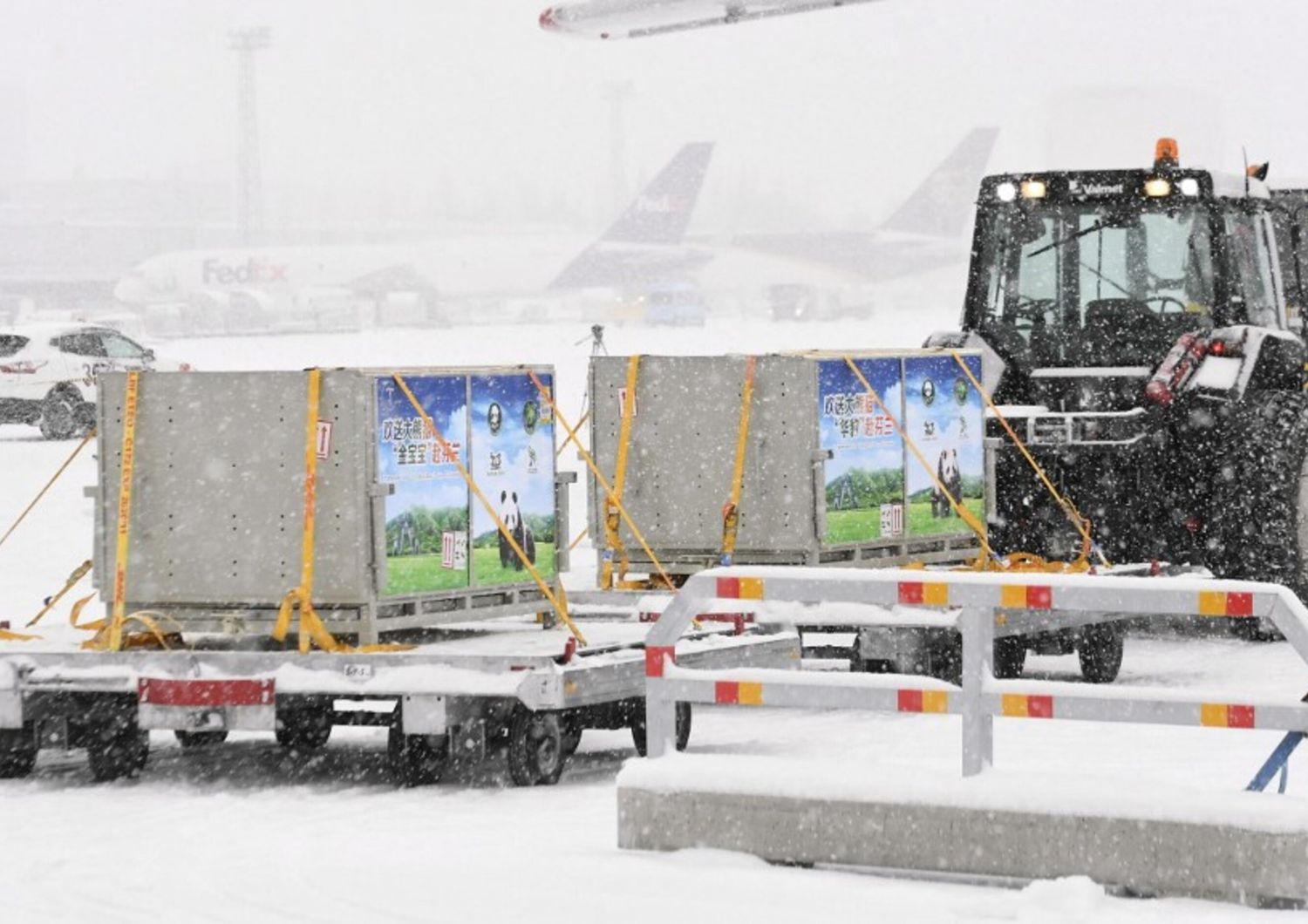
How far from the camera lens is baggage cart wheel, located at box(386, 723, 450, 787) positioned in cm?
1008

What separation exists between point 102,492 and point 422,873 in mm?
3575

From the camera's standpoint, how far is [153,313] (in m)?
98.9

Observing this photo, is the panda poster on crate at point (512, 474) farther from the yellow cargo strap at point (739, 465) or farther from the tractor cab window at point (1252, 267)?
the tractor cab window at point (1252, 267)

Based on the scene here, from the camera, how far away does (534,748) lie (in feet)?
33.1

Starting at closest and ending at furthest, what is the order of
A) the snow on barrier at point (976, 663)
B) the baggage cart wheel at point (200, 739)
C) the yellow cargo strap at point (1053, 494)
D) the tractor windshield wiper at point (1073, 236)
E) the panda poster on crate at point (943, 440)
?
the snow on barrier at point (976, 663)
the baggage cart wheel at point (200, 739)
the panda poster on crate at point (943, 440)
the yellow cargo strap at point (1053, 494)
the tractor windshield wiper at point (1073, 236)

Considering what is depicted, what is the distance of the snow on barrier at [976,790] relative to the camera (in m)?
7.11

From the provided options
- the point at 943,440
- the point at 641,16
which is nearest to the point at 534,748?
the point at 943,440

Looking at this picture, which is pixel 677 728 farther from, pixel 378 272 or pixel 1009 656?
pixel 378 272

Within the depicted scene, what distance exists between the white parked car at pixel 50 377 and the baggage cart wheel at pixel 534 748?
2357 cm

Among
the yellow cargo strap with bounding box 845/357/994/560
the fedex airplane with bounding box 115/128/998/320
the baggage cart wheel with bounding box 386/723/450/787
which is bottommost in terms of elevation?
the baggage cart wheel with bounding box 386/723/450/787

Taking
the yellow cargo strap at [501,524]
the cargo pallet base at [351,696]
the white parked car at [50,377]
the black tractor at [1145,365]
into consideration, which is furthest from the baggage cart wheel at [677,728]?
the white parked car at [50,377]

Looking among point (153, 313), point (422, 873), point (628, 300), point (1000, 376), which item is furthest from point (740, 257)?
point (422, 873)

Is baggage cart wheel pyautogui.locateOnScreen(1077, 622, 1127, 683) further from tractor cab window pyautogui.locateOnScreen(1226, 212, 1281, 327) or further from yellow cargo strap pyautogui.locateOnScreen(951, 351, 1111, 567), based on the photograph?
tractor cab window pyautogui.locateOnScreen(1226, 212, 1281, 327)

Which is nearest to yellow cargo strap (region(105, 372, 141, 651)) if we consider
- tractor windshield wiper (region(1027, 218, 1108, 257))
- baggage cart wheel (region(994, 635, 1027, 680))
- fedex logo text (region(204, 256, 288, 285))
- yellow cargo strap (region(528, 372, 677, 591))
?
yellow cargo strap (region(528, 372, 677, 591))
